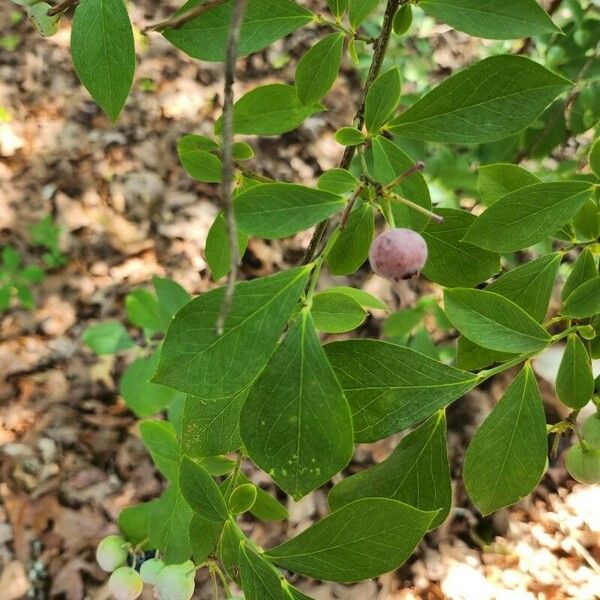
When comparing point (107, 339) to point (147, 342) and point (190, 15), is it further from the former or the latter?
point (190, 15)

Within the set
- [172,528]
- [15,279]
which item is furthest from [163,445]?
[15,279]

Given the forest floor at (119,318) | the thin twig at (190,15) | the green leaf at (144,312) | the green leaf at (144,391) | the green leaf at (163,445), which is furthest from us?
the forest floor at (119,318)

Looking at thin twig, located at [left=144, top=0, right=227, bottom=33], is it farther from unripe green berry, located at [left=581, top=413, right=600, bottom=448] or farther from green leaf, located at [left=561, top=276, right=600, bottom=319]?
unripe green berry, located at [left=581, top=413, right=600, bottom=448]

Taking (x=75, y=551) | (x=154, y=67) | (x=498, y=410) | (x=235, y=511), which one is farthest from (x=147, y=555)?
(x=154, y=67)

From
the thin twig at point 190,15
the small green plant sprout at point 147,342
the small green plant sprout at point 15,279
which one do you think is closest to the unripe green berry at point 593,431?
the thin twig at point 190,15

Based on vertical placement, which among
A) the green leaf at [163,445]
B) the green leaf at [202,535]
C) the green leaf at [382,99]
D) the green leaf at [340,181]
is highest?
the green leaf at [382,99]

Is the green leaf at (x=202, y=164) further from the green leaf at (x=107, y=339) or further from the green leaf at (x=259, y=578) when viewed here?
the green leaf at (x=107, y=339)

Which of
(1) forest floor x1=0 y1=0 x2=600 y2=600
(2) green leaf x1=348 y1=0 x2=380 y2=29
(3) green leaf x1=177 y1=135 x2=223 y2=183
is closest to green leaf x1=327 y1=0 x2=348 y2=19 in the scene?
(2) green leaf x1=348 y1=0 x2=380 y2=29
